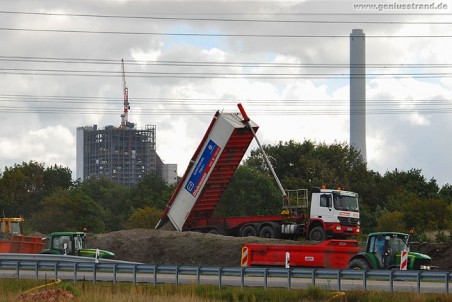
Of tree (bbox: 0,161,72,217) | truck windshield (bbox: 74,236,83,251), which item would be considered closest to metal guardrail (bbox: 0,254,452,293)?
truck windshield (bbox: 74,236,83,251)

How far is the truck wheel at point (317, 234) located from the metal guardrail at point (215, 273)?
11180 mm

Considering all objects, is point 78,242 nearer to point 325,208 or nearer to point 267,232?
point 267,232

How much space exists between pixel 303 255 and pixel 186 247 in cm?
1137

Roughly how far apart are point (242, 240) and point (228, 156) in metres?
4.23

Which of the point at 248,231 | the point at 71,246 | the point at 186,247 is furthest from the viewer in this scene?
the point at 248,231

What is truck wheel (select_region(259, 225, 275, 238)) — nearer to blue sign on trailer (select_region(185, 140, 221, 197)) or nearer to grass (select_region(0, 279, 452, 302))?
blue sign on trailer (select_region(185, 140, 221, 197))

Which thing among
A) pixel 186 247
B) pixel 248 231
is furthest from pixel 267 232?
pixel 186 247

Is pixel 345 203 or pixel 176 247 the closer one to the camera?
pixel 345 203

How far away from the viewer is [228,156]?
153 feet

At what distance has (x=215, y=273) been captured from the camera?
33594mm

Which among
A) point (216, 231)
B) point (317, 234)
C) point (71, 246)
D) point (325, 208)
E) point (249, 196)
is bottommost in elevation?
point (71, 246)

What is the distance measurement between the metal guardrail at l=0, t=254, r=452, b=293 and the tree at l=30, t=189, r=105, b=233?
37260 mm

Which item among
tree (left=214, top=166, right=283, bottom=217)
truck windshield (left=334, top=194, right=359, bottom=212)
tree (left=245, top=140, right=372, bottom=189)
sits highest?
tree (left=245, top=140, right=372, bottom=189)

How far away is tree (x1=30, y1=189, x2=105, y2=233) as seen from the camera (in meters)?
78.5
